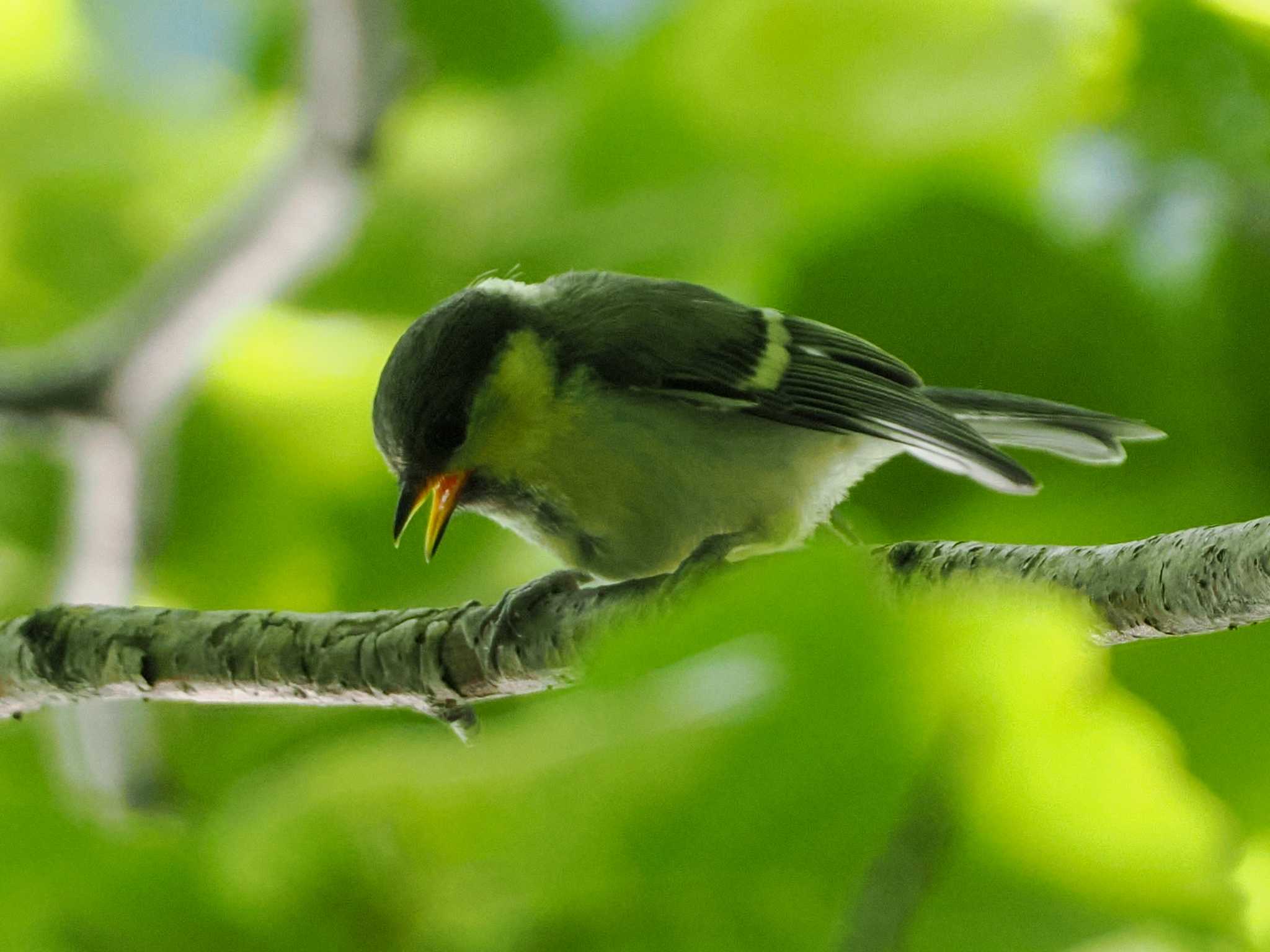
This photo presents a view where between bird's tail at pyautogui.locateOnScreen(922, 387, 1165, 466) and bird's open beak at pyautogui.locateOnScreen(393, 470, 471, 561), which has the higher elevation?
bird's tail at pyautogui.locateOnScreen(922, 387, 1165, 466)

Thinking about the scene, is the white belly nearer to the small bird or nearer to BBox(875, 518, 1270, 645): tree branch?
the small bird

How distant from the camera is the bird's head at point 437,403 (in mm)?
470

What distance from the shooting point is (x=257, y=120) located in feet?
1.94

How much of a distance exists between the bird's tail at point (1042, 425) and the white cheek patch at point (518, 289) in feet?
0.58

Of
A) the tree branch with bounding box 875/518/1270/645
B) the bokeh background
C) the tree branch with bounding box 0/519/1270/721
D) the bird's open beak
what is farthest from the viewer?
the bird's open beak

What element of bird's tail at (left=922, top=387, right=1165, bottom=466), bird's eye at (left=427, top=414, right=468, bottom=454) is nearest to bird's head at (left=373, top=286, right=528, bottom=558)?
bird's eye at (left=427, top=414, right=468, bottom=454)

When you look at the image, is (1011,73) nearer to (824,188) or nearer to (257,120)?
(824,188)

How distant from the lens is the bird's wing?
0.48m

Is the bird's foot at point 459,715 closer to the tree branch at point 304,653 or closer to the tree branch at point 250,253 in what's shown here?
the tree branch at point 304,653

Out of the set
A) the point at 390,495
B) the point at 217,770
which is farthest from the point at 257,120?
the point at 217,770

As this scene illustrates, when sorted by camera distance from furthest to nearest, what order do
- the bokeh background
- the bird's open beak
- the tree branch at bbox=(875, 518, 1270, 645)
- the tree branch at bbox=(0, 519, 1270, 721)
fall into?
the bird's open beak → the tree branch at bbox=(0, 519, 1270, 721) → the tree branch at bbox=(875, 518, 1270, 645) → the bokeh background

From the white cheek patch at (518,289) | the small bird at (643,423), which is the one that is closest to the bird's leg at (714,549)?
the small bird at (643,423)

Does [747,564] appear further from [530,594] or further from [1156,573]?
[530,594]

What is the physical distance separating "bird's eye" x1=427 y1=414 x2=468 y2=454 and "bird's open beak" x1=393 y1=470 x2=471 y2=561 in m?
0.01
